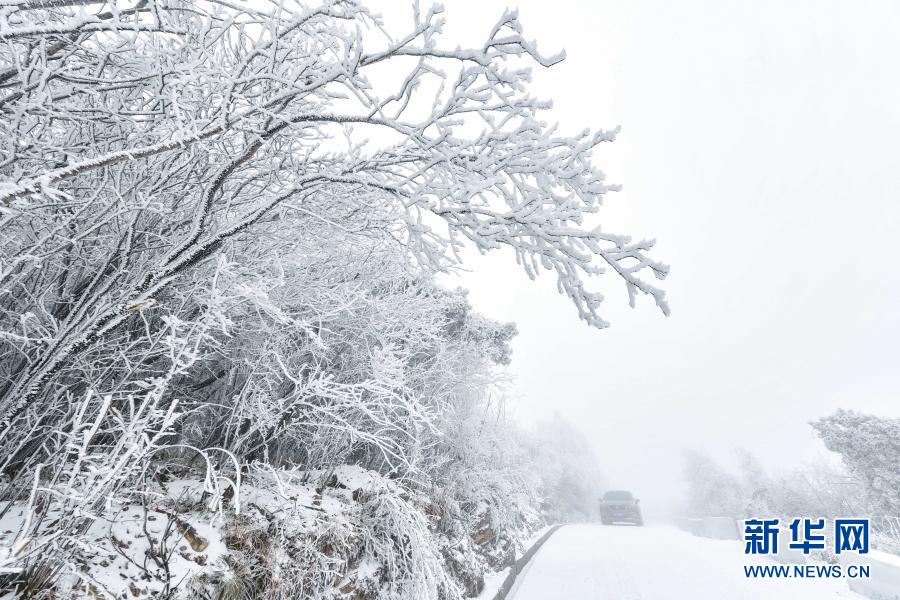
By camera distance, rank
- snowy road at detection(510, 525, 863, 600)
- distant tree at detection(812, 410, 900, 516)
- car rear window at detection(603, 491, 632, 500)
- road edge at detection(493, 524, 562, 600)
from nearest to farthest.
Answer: snowy road at detection(510, 525, 863, 600) → road edge at detection(493, 524, 562, 600) → distant tree at detection(812, 410, 900, 516) → car rear window at detection(603, 491, 632, 500)

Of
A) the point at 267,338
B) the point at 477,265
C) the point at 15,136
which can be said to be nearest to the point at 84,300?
the point at 15,136

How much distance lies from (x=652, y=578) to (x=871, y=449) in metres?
17.4

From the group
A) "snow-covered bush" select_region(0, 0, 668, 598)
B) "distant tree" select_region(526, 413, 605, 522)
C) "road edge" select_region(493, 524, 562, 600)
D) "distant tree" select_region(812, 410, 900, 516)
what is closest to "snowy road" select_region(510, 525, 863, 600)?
"road edge" select_region(493, 524, 562, 600)

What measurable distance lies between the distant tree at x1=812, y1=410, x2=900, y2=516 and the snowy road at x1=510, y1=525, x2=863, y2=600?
12.5 m

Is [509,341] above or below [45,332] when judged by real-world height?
above

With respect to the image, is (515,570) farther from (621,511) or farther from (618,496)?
(618,496)

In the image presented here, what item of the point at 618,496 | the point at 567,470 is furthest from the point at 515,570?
the point at 567,470

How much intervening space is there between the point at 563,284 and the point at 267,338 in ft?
8.72

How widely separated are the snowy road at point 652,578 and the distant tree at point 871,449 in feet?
41.0

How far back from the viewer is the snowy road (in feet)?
20.9

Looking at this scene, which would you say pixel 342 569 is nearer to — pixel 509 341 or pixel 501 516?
pixel 501 516

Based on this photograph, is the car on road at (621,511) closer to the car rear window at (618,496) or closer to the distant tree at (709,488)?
the car rear window at (618,496)

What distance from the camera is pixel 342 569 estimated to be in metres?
3.48

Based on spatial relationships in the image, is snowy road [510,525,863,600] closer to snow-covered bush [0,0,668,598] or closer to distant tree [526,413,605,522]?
snow-covered bush [0,0,668,598]
